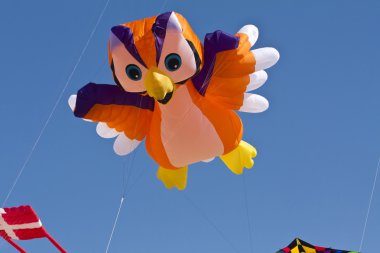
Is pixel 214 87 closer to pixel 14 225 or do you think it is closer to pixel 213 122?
pixel 213 122

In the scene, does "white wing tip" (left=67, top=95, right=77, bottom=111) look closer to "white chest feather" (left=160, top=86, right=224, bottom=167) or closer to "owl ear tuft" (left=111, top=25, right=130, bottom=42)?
"white chest feather" (left=160, top=86, right=224, bottom=167)

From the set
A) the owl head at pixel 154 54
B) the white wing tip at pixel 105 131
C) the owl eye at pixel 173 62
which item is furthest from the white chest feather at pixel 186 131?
the white wing tip at pixel 105 131

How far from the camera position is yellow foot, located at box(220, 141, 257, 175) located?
9180 mm

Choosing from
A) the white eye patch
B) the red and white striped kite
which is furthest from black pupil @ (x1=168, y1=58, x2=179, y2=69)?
the red and white striped kite

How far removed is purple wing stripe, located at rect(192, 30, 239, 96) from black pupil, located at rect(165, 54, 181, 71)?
0.65m

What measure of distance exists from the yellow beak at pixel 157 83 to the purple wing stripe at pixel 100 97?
3.33 ft

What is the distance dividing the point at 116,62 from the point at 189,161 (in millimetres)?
1829

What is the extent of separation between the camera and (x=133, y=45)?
7.41m

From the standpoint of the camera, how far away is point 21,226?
706 cm

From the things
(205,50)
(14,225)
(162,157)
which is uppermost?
(205,50)

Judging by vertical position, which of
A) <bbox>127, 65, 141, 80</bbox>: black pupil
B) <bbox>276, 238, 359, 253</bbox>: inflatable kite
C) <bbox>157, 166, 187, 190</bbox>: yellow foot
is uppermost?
<bbox>127, 65, 141, 80</bbox>: black pupil

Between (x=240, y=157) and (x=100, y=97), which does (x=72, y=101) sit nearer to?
(x=100, y=97)

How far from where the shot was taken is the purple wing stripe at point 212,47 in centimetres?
792

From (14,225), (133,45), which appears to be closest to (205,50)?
(133,45)
